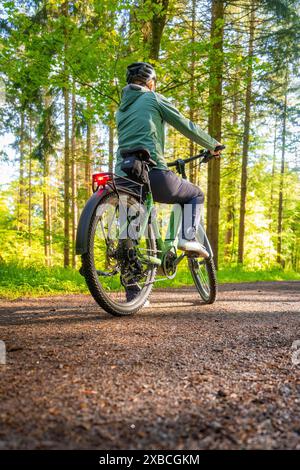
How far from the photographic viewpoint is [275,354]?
6.33 ft

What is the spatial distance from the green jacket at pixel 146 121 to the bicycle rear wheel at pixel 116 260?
1.85 ft

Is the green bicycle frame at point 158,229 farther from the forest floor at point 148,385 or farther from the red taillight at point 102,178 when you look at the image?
the forest floor at point 148,385

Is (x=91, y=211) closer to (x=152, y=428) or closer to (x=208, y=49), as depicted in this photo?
(x=152, y=428)

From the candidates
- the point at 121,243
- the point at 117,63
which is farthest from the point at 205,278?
the point at 117,63

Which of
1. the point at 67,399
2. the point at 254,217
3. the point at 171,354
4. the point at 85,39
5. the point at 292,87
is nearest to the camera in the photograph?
the point at 67,399

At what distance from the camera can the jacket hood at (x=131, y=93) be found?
3285 mm

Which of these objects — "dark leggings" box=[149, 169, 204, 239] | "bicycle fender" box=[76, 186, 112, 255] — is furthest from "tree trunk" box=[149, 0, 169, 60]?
"bicycle fender" box=[76, 186, 112, 255]

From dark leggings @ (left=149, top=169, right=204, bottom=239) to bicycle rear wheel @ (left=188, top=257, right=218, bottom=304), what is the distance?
1.47ft

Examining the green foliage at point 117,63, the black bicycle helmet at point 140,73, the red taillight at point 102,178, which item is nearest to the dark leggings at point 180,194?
the red taillight at point 102,178

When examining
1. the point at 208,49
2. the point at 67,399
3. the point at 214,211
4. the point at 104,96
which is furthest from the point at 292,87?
the point at 67,399

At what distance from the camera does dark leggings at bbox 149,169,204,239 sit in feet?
10.8

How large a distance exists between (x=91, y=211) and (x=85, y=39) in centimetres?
552

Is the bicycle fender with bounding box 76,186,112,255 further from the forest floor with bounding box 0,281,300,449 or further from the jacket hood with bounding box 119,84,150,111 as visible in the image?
the jacket hood with bounding box 119,84,150,111

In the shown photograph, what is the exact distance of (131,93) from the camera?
3.31 m
